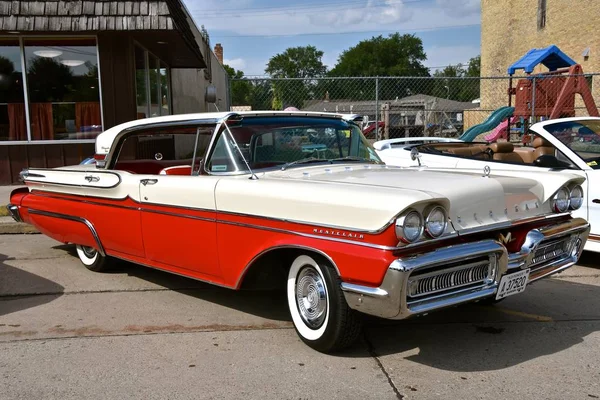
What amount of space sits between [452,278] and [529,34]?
29.0 m

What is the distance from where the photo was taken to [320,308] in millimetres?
3705

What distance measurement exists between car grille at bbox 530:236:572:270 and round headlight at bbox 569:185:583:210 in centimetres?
25

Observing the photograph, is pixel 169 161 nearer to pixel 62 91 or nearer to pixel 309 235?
pixel 309 235

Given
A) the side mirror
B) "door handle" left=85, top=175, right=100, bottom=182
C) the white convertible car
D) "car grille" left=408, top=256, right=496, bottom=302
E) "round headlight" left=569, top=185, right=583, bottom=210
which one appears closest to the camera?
"car grille" left=408, top=256, right=496, bottom=302

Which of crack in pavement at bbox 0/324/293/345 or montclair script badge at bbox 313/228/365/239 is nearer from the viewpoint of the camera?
montclair script badge at bbox 313/228/365/239

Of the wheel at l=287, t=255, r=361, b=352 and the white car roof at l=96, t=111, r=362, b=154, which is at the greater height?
the white car roof at l=96, t=111, r=362, b=154

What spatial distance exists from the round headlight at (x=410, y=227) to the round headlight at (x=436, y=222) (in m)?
0.06

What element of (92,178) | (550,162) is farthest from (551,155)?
(92,178)

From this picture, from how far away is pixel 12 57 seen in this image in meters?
10.5

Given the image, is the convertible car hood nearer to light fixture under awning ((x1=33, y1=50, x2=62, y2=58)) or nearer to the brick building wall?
light fixture under awning ((x1=33, y1=50, x2=62, y2=58))

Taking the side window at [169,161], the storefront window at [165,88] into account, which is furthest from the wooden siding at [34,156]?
the side window at [169,161]

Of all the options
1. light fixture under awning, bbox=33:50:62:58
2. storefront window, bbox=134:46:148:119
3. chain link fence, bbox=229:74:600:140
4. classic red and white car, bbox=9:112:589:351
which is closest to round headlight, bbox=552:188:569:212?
classic red and white car, bbox=9:112:589:351

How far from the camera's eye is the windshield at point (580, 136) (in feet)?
20.6

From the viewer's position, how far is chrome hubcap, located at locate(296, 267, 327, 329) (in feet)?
12.1
